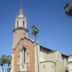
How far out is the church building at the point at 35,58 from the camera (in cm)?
6556

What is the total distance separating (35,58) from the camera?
66562 millimetres

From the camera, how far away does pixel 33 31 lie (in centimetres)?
7656

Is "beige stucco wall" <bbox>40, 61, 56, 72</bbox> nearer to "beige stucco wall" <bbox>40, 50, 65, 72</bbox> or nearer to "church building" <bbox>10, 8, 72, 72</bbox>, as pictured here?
"church building" <bbox>10, 8, 72, 72</bbox>

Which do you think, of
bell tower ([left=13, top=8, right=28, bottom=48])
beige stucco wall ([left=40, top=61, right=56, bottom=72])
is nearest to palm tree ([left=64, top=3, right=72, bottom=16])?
beige stucco wall ([left=40, top=61, right=56, bottom=72])

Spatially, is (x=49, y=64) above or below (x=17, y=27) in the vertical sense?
below

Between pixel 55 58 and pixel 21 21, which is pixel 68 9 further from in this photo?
pixel 21 21

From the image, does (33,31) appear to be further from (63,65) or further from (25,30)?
(63,65)

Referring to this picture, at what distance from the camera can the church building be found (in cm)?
6556

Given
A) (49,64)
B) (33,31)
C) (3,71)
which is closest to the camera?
(49,64)

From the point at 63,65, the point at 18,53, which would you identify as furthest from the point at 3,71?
the point at 63,65

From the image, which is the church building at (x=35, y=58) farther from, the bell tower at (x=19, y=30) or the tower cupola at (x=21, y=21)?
the tower cupola at (x=21, y=21)

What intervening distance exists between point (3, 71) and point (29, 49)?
2165 cm

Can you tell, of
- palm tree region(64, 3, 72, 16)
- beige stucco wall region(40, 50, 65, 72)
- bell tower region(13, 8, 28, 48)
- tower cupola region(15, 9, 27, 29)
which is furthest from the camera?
tower cupola region(15, 9, 27, 29)

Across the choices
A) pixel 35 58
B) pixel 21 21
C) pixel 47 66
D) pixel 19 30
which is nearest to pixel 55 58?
pixel 47 66
